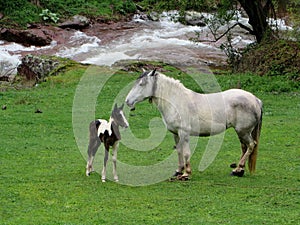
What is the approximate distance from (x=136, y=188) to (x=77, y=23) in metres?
31.9

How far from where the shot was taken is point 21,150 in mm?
13148

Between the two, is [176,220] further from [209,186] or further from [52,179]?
[52,179]

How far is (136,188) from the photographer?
994 centimetres

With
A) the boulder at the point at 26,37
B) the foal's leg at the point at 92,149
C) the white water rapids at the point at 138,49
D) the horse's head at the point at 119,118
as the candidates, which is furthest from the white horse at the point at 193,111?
the boulder at the point at 26,37

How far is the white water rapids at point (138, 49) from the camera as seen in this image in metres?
32.0

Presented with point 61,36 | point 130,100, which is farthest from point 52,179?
point 61,36

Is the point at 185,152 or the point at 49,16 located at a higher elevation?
the point at 185,152

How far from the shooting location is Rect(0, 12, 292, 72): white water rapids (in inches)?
1262

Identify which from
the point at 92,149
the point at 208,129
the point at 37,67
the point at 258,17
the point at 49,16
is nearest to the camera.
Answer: the point at 92,149

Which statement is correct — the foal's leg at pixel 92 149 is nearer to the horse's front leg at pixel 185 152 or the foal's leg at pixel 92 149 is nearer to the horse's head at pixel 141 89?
the horse's head at pixel 141 89

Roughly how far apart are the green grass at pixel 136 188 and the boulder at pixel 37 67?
24.6 feet

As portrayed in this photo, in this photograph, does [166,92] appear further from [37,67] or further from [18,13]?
[18,13]

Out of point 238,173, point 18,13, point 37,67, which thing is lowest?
point 37,67

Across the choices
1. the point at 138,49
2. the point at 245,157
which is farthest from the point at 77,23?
the point at 245,157
